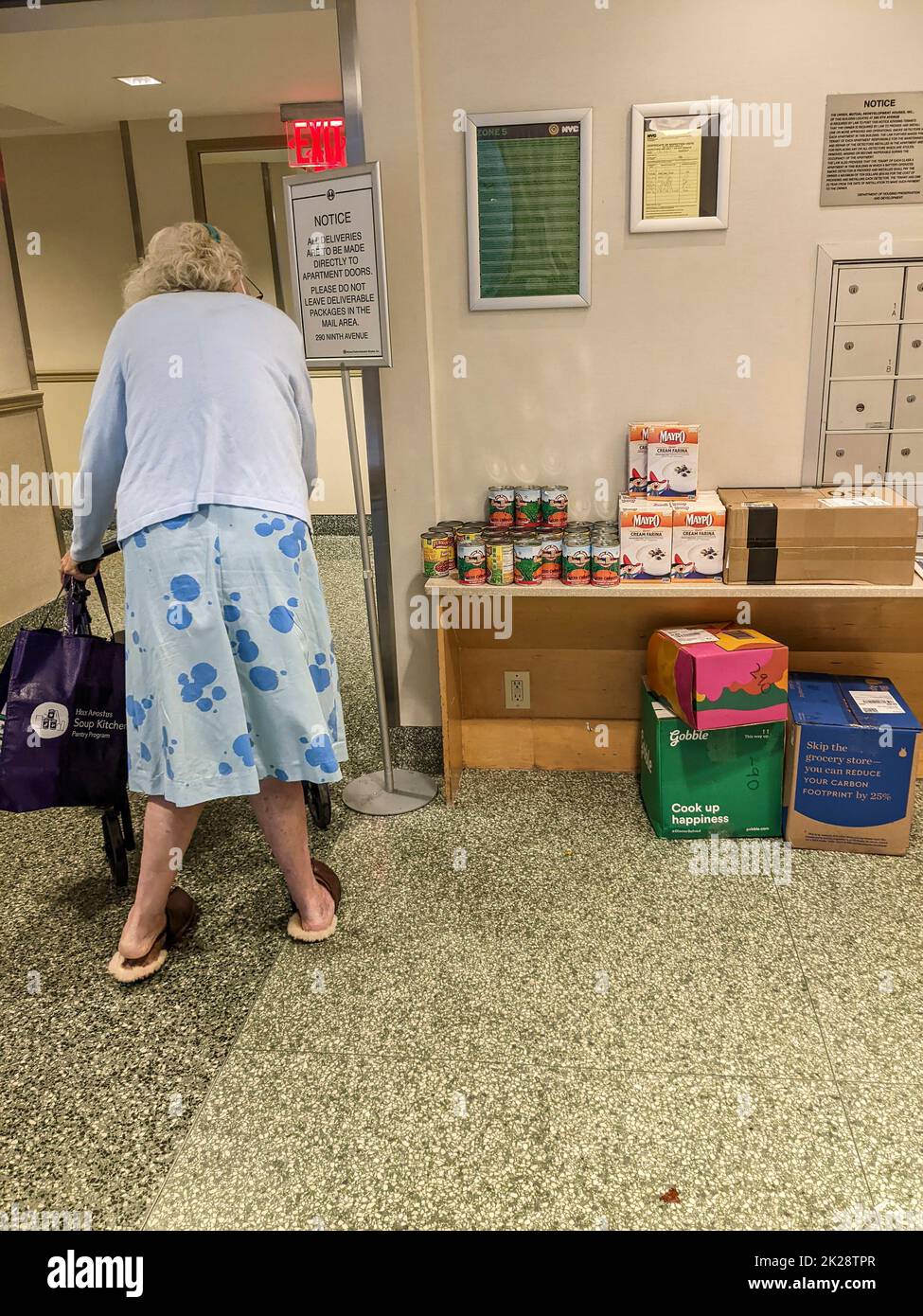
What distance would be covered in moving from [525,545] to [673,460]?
49cm

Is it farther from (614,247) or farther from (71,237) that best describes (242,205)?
(614,247)

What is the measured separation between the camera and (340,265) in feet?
7.93

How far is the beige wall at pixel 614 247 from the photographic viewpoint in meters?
2.42

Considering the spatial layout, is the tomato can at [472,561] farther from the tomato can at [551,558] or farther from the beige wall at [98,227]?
the beige wall at [98,227]

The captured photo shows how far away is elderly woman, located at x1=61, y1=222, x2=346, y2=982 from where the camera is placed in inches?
69.4

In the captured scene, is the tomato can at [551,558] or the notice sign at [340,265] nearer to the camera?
the notice sign at [340,265]

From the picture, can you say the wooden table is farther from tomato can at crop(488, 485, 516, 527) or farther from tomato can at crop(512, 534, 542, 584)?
tomato can at crop(488, 485, 516, 527)

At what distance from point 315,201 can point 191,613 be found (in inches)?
49.6

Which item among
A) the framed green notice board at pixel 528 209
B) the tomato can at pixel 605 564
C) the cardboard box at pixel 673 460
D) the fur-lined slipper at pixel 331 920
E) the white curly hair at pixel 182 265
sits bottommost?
the fur-lined slipper at pixel 331 920

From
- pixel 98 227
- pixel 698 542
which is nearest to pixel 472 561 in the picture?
pixel 698 542

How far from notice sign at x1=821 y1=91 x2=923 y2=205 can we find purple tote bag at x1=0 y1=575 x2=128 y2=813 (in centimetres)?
217

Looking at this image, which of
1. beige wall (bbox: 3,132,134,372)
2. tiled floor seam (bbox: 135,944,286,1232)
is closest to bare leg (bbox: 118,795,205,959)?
tiled floor seam (bbox: 135,944,286,1232)

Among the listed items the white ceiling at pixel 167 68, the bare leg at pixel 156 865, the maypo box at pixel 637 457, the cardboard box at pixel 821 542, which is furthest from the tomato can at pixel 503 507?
the white ceiling at pixel 167 68

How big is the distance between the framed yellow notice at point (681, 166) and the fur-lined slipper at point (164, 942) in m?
2.09
